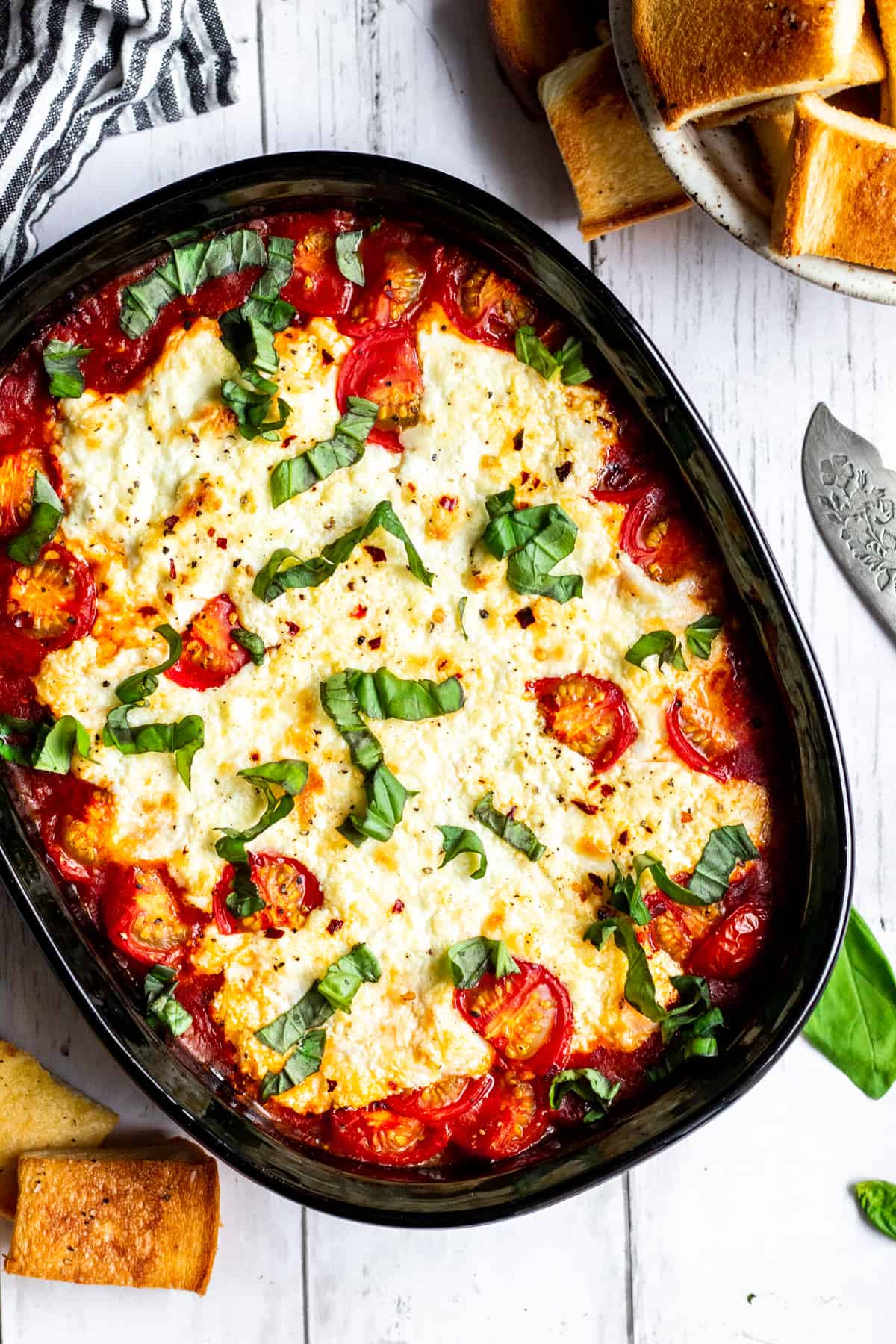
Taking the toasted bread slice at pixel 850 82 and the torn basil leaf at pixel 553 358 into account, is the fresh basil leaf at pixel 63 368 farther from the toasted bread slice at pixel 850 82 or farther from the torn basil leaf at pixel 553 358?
the toasted bread slice at pixel 850 82

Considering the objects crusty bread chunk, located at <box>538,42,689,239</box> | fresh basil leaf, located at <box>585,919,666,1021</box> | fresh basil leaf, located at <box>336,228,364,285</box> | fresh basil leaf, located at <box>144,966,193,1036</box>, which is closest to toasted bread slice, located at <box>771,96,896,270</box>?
crusty bread chunk, located at <box>538,42,689,239</box>

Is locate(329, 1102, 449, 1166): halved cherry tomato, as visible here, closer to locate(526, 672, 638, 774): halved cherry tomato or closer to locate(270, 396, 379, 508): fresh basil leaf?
locate(526, 672, 638, 774): halved cherry tomato

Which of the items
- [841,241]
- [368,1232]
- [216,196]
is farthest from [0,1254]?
[841,241]

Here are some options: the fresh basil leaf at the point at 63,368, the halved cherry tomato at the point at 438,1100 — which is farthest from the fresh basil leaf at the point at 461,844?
the fresh basil leaf at the point at 63,368

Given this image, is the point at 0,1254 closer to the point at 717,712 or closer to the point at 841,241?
the point at 717,712

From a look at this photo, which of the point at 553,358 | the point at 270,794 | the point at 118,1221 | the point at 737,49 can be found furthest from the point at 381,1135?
the point at 737,49

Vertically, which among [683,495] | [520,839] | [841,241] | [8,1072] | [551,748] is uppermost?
[841,241]
